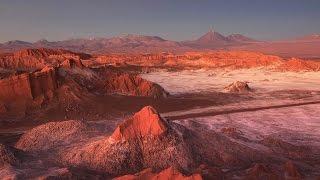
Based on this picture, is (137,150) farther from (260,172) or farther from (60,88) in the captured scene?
(60,88)

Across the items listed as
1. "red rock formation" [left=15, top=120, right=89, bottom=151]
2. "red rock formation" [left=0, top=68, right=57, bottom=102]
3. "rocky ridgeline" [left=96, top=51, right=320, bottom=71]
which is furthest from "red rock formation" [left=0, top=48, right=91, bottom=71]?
"red rock formation" [left=15, top=120, right=89, bottom=151]

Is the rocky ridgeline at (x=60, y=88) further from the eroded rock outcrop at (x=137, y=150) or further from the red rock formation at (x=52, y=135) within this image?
the eroded rock outcrop at (x=137, y=150)

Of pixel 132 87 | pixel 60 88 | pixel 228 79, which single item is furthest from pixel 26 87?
pixel 228 79

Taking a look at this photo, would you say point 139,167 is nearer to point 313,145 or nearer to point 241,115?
point 313,145

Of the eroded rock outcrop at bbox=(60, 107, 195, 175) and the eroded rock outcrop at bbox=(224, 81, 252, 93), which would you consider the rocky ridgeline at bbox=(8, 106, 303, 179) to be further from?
the eroded rock outcrop at bbox=(224, 81, 252, 93)

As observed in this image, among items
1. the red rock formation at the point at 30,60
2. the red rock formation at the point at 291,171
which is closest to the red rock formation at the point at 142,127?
the red rock formation at the point at 291,171
